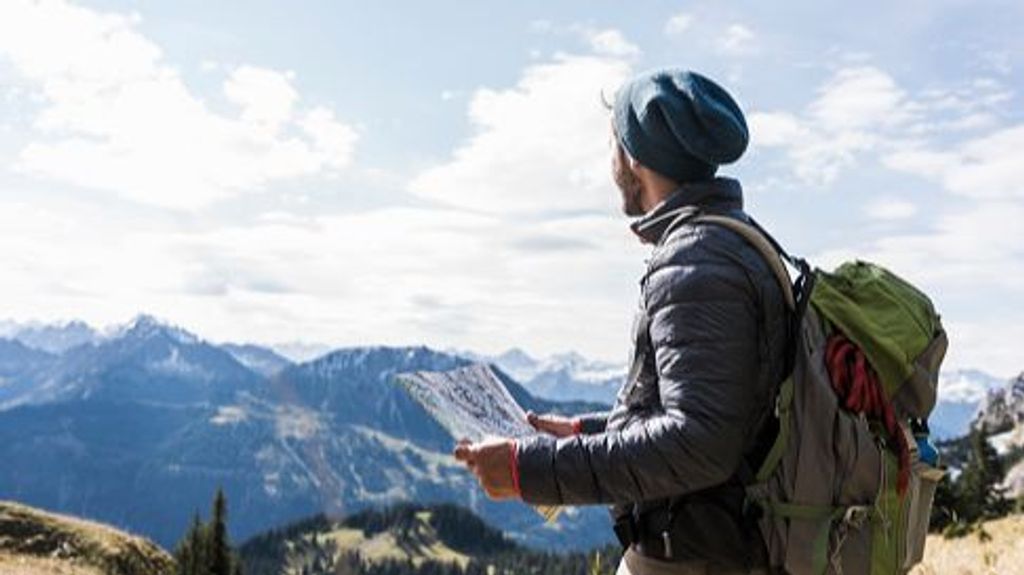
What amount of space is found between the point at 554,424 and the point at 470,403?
23.3 inches

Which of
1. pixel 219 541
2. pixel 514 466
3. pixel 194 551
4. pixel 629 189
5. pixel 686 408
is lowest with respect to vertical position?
pixel 194 551

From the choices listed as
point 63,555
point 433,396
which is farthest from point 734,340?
point 63,555

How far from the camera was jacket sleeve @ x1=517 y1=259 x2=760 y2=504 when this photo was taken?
3.76m

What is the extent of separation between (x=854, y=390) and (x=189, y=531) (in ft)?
235

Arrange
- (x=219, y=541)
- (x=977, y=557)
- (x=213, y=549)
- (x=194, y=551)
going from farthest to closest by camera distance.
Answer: (x=194, y=551)
(x=219, y=541)
(x=213, y=549)
(x=977, y=557)

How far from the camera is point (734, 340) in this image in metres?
3.80

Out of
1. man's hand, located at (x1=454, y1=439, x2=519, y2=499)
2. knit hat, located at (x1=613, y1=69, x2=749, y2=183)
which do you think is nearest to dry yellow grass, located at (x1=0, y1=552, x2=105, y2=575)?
man's hand, located at (x1=454, y1=439, x2=519, y2=499)

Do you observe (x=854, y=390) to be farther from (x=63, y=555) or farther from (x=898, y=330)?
(x=63, y=555)

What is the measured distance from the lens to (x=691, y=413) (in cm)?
376

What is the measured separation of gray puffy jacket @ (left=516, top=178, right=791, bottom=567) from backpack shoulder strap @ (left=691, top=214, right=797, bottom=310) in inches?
1.0

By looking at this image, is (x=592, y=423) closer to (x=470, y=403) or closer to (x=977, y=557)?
(x=470, y=403)

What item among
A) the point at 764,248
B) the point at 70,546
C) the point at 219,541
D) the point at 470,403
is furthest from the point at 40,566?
the point at 219,541

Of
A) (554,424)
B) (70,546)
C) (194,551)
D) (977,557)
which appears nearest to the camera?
(554,424)

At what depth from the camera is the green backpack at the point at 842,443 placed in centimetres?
389
